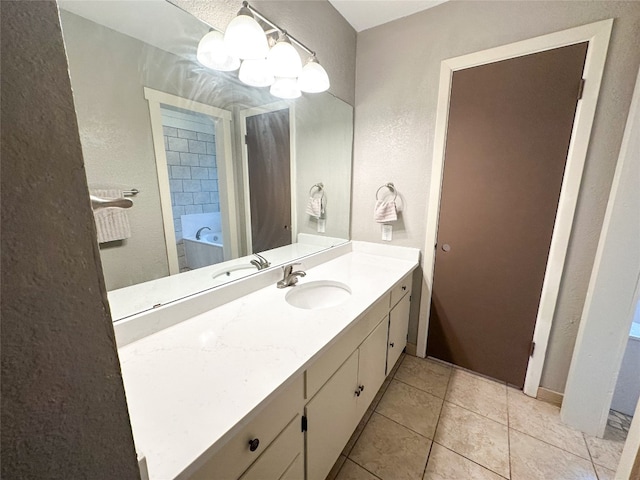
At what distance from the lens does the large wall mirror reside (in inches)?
31.3

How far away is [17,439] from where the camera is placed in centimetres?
27

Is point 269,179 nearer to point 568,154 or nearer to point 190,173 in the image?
point 190,173

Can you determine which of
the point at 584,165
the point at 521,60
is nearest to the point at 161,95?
the point at 521,60

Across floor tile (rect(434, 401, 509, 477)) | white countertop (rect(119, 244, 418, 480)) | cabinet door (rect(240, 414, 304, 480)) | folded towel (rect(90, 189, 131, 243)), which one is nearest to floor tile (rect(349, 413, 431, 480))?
floor tile (rect(434, 401, 509, 477))

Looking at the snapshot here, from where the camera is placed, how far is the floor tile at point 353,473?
1.19 metres

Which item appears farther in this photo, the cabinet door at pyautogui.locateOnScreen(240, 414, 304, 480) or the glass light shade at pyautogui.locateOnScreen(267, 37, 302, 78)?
the glass light shade at pyautogui.locateOnScreen(267, 37, 302, 78)

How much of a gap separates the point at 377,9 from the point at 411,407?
2.42 meters

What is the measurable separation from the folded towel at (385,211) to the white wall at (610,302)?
1045 mm

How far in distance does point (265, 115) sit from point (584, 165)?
5.44ft

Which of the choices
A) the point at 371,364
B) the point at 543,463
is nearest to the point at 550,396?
the point at 543,463

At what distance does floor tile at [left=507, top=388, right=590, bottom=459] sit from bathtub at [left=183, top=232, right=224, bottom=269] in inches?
71.6

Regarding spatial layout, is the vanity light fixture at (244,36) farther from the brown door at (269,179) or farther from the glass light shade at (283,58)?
the brown door at (269,179)

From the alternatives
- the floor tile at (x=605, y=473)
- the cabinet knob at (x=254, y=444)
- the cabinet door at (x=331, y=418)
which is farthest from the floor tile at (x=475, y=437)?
the cabinet knob at (x=254, y=444)

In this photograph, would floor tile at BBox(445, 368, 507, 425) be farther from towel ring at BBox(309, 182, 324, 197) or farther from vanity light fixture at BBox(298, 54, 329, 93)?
vanity light fixture at BBox(298, 54, 329, 93)
